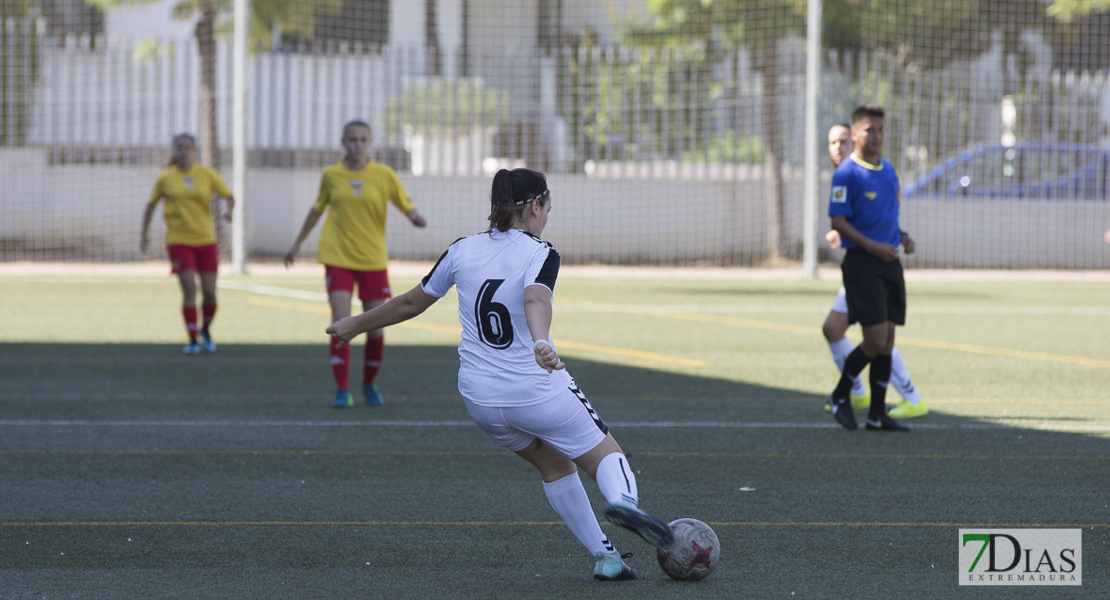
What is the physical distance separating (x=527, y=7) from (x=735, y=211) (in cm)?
1241

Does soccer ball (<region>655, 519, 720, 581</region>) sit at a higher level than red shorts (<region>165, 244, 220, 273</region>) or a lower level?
lower

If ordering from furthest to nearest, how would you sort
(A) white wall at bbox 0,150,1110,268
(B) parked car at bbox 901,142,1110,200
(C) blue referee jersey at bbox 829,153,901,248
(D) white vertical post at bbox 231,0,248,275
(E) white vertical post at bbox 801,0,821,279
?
(A) white wall at bbox 0,150,1110,268, (B) parked car at bbox 901,142,1110,200, (D) white vertical post at bbox 231,0,248,275, (E) white vertical post at bbox 801,0,821,279, (C) blue referee jersey at bbox 829,153,901,248

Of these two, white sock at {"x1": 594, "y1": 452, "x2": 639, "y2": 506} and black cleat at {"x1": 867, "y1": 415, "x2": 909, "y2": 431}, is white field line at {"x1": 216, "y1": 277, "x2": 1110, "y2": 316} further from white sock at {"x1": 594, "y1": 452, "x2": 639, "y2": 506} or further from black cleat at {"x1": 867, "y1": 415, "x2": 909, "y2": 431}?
white sock at {"x1": 594, "y1": 452, "x2": 639, "y2": 506}

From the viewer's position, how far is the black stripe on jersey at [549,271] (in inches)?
179

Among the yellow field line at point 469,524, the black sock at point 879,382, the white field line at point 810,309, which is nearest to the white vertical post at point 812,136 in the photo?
the white field line at point 810,309

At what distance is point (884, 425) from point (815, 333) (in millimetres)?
5578

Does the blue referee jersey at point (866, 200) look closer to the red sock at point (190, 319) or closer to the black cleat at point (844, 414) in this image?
the black cleat at point (844, 414)

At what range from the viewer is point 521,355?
15.3 ft

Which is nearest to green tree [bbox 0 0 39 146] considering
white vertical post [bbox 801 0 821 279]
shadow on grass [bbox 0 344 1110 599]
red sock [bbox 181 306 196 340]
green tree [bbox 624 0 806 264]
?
green tree [bbox 624 0 806 264]

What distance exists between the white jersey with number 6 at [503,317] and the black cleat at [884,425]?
13.3 ft

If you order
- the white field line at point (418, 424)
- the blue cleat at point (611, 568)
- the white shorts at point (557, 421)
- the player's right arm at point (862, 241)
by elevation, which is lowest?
the white field line at point (418, 424)

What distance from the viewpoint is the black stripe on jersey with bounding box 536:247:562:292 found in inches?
179

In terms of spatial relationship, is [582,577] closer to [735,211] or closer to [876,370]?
[876,370]

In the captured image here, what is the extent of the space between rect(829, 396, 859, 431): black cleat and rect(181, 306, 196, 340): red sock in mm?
6228
